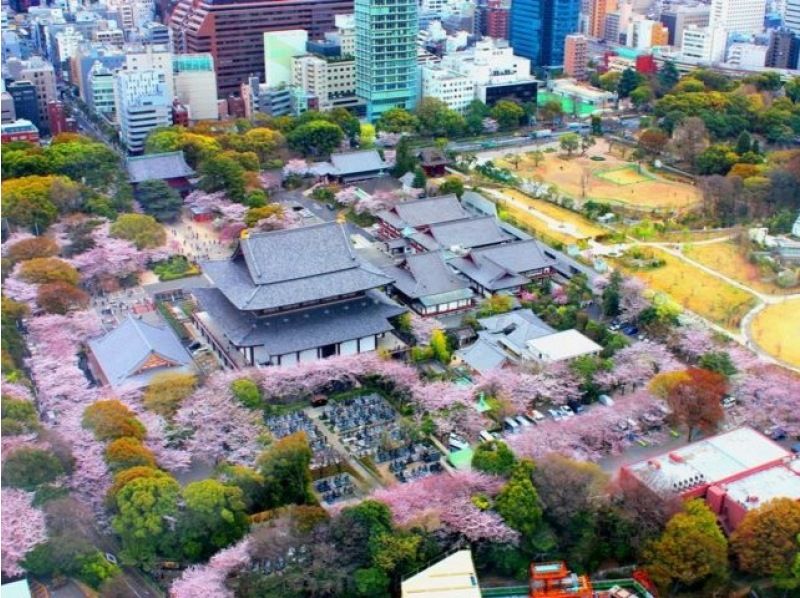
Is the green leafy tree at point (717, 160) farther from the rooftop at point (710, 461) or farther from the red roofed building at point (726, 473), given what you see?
the red roofed building at point (726, 473)

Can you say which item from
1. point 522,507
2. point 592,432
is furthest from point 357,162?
point 522,507

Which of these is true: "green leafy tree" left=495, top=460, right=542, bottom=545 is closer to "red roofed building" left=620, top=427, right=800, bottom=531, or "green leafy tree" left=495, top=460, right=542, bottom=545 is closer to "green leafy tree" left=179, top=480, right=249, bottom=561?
"red roofed building" left=620, top=427, right=800, bottom=531

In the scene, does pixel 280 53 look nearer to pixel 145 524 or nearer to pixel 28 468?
pixel 28 468

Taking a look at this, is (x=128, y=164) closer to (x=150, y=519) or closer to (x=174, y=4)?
(x=150, y=519)

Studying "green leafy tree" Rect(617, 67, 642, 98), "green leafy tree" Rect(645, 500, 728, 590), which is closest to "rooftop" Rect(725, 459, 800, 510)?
"green leafy tree" Rect(645, 500, 728, 590)

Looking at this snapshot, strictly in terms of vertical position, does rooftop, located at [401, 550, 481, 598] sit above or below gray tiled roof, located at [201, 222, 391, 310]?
below

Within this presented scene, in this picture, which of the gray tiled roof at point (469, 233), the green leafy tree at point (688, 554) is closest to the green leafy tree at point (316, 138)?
the gray tiled roof at point (469, 233)
